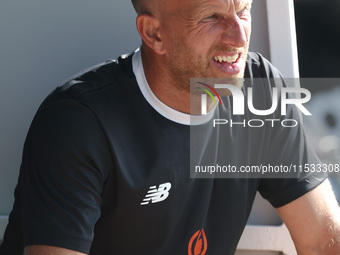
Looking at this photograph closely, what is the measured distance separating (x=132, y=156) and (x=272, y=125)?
1.78 ft

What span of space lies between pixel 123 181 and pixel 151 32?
49cm

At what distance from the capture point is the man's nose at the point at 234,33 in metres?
1.72

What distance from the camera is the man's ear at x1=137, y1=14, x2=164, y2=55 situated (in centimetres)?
180

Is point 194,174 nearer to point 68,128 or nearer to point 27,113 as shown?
point 68,128

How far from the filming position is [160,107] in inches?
69.4

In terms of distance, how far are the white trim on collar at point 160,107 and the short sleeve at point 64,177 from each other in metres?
0.20

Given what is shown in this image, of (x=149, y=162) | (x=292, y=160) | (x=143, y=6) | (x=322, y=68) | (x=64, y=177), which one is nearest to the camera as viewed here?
(x=64, y=177)

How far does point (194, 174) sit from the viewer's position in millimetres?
1806

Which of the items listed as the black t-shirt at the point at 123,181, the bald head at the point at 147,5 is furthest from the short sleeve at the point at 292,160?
the bald head at the point at 147,5

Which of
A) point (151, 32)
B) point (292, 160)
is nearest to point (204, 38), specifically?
point (151, 32)

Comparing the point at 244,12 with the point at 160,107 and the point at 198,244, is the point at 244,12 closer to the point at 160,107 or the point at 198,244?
the point at 160,107

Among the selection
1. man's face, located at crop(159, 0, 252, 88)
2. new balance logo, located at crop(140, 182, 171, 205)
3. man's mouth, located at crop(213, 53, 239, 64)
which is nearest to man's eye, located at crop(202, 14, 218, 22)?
man's face, located at crop(159, 0, 252, 88)

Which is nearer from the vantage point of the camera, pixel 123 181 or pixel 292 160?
pixel 123 181

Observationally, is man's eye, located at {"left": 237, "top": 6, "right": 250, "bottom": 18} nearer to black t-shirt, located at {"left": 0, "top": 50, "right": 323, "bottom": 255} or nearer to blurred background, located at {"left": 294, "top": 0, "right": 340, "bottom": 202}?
black t-shirt, located at {"left": 0, "top": 50, "right": 323, "bottom": 255}
